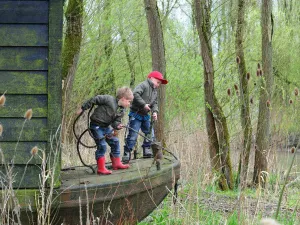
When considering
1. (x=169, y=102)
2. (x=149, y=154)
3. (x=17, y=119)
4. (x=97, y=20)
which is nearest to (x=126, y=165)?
(x=149, y=154)

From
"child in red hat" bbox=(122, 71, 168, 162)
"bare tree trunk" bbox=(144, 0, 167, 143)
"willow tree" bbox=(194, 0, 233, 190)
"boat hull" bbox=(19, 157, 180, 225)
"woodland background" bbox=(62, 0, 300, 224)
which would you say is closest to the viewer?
"boat hull" bbox=(19, 157, 180, 225)

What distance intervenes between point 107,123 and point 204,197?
306cm

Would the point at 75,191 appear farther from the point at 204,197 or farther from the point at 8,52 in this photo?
the point at 204,197

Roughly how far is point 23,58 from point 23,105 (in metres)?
0.43

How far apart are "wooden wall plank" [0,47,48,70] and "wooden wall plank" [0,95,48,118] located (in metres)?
0.27

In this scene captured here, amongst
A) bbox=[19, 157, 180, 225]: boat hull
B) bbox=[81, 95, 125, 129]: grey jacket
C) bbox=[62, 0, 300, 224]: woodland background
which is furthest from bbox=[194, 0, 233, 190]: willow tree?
bbox=[81, 95, 125, 129]: grey jacket

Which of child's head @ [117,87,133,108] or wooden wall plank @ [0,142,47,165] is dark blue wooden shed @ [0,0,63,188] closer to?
wooden wall plank @ [0,142,47,165]

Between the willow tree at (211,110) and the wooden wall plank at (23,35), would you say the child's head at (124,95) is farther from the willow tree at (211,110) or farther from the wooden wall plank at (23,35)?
the willow tree at (211,110)

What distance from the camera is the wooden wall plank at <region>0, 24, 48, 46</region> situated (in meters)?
5.13

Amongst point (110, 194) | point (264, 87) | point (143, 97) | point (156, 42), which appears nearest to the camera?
point (110, 194)

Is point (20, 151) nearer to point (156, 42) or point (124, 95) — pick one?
point (124, 95)

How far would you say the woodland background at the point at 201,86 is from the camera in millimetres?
9383

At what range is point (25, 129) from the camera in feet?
16.8

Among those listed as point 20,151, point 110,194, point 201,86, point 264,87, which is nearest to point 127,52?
point 201,86
